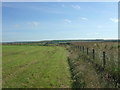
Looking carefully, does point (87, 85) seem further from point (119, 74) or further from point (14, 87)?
point (14, 87)

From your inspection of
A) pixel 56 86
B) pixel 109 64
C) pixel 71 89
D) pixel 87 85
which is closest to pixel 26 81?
pixel 56 86

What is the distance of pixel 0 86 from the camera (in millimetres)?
10109

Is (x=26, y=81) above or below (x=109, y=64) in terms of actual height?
below

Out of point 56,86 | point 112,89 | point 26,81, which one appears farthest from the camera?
point 26,81

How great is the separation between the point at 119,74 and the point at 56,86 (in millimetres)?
3048

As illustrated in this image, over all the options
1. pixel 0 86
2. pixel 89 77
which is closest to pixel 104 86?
pixel 89 77

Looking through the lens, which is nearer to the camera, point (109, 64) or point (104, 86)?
point (104, 86)

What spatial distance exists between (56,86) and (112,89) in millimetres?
3064

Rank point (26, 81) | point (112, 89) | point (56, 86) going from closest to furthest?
point (112, 89)
point (56, 86)
point (26, 81)

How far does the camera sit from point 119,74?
29.8 feet

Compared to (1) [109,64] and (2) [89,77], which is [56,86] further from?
(1) [109,64]

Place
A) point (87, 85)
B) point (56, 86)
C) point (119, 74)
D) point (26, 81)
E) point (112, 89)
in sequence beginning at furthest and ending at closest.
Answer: point (26, 81), point (56, 86), point (119, 74), point (87, 85), point (112, 89)

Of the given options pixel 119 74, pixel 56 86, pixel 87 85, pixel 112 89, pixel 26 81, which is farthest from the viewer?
pixel 26 81

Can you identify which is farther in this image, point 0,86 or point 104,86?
point 0,86
